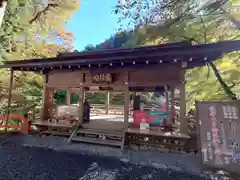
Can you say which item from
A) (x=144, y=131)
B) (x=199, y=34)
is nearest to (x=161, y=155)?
(x=144, y=131)

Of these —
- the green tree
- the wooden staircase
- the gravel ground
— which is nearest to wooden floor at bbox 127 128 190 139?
the wooden staircase

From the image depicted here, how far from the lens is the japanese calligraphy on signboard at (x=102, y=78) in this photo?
5020 mm

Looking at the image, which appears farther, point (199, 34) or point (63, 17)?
point (63, 17)

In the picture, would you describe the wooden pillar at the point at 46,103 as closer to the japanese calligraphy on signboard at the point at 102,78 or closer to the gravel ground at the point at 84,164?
the gravel ground at the point at 84,164

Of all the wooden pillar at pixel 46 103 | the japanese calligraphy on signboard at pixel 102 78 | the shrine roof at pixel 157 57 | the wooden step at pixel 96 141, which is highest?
the shrine roof at pixel 157 57

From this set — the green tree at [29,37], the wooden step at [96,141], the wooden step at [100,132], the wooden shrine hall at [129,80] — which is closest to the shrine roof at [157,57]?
the wooden shrine hall at [129,80]

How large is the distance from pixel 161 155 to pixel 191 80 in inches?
127

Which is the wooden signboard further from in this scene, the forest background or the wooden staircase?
the wooden staircase

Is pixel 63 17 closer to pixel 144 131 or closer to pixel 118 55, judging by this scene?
pixel 118 55

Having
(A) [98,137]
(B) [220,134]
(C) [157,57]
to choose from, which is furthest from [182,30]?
(A) [98,137]

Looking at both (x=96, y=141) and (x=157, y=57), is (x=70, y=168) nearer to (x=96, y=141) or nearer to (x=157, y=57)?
(x=96, y=141)

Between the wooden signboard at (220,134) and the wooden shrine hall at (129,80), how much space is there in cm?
71

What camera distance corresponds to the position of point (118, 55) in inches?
176

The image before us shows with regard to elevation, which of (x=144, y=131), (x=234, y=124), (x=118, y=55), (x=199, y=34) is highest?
(x=199, y=34)
